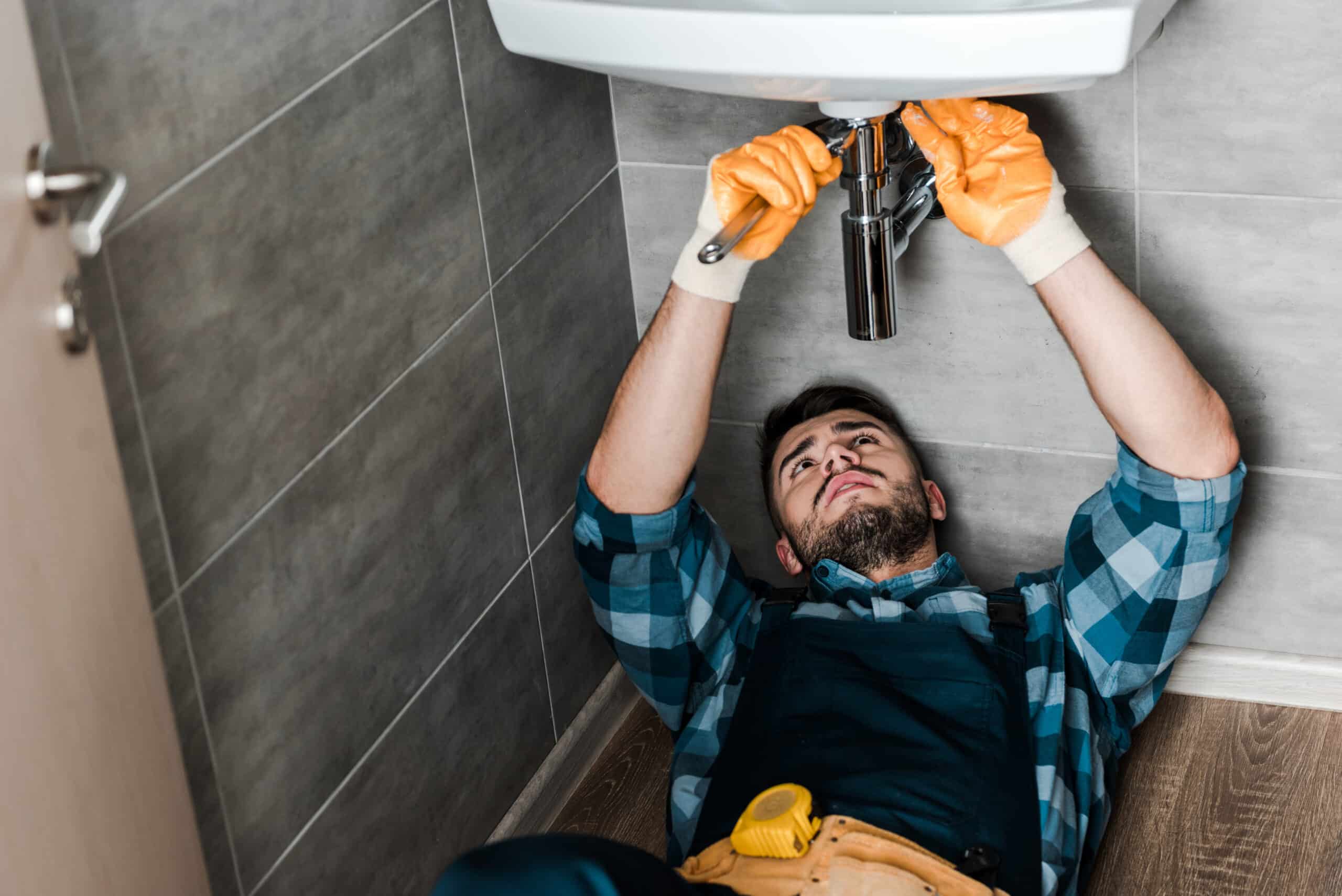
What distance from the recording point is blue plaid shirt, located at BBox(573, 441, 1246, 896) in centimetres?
152

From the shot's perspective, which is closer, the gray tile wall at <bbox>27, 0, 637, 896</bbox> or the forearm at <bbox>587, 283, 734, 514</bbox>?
the gray tile wall at <bbox>27, 0, 637, 896</bbox>

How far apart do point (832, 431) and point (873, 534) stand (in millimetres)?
147

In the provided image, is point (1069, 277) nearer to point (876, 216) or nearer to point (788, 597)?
point (876, 216)

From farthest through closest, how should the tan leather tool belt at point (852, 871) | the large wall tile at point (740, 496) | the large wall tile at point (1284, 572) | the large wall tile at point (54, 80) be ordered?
the large wall tile at point (740, 496)
the large wall tile at point (1284, 572)
the tan leather tool belt at point (852, 871)
the large wall tile at point (54, 80)

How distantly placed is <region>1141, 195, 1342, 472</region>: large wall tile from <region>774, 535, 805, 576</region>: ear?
505 millimetres

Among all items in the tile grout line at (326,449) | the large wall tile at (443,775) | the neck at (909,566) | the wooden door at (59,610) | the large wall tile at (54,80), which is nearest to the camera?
the wooden door at (59,610)

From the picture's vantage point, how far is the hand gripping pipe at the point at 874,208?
4.79 ft

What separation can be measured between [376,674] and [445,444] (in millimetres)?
246

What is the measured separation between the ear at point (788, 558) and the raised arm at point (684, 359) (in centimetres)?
23

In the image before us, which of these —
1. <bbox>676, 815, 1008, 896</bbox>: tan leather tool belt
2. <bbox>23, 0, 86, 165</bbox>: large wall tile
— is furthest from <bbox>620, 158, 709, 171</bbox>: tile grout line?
<bbox>23, 0, 86, 165</bbox>: large wall tile

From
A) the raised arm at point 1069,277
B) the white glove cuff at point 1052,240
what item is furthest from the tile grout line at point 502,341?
the white glove cuff at point 1052,240

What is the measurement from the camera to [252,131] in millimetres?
1180

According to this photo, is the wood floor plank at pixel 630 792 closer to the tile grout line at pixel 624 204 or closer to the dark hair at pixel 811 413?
the dark hair at pixel 811 413

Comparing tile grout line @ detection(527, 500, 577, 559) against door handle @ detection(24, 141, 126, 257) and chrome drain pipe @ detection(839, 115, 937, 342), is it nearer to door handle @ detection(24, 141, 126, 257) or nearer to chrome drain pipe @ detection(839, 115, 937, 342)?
chrome drain pipe @ detection(839, 115, 937, 342)
